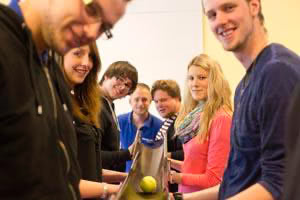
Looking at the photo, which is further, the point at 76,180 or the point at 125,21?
the point at 125,21

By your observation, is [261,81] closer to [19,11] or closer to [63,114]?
[63,114]

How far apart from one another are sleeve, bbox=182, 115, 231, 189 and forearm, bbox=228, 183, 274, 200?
818 mm

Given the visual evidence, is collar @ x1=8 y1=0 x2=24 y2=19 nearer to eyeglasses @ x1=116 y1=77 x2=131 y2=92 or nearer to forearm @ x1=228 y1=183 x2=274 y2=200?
forearm @ x1=228 y1=183 x2=274 y2=200

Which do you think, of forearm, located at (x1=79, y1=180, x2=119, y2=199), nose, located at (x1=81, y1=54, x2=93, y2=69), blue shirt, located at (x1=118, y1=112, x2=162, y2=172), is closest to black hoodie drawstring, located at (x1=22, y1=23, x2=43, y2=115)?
forearm, located at (x1=79, y1=180, x2=119, y2=199)

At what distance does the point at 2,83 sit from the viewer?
27.6 inches

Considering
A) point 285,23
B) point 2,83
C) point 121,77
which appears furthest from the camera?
point 285,23

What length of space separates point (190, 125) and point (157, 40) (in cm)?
200

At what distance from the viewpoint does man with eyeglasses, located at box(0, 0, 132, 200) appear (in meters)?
0.72

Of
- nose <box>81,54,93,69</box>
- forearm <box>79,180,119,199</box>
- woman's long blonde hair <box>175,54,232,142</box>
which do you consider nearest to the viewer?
forearm <box>79,180,119,199</box>

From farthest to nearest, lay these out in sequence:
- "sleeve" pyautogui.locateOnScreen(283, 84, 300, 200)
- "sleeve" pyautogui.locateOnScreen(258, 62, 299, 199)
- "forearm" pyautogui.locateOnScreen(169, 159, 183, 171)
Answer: "forearm" pyautogui.locateOnScreen(169, 159, 183, 171) → "sleeve" pyautogui.locateOnScreen(258, 62, 299, 199) → "sleeve" pyautogui.locateOnScreen(283, 84, 300, 200)

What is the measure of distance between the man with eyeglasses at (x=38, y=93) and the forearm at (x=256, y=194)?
41 centimetres

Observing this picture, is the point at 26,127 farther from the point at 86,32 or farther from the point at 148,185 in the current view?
the point at 148,185

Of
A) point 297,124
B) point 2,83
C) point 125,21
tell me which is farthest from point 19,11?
point 125,21

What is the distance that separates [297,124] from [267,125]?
23.2 inches
